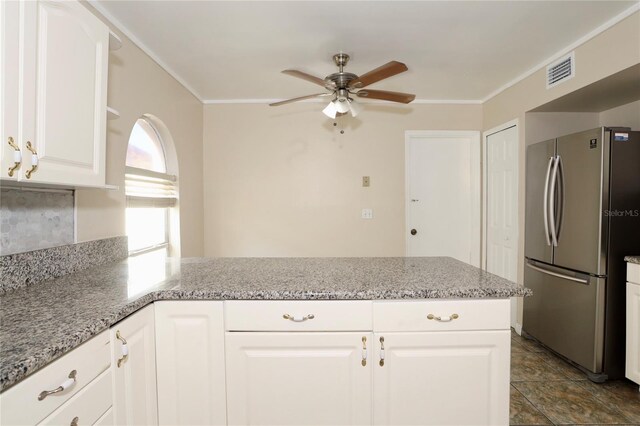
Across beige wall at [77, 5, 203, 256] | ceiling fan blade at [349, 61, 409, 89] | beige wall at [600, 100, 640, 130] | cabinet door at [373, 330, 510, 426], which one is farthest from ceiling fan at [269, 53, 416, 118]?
beige wall at [600, 100, 640, 130]

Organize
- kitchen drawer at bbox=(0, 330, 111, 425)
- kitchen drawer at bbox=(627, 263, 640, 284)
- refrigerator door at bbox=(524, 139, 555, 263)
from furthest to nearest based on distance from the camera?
refrigerator door at bbox=(524, 139, 555, 263), kitchen drawer at bbox=(627, 263, 640, 284), kitchen drawer at bbox=(0, 330, 111, 425)

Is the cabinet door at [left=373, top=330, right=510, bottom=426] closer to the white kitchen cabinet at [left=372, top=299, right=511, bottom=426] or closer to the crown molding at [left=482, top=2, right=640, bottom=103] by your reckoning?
the white kitchen cabinet at [left=372, top=299, right=511, bottom=426]

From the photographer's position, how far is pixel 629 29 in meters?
1.95

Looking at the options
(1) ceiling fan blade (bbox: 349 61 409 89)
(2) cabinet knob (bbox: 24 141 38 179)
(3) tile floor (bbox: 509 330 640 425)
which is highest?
(1) ceiling fan blade (bbox: 349 61 409 89)

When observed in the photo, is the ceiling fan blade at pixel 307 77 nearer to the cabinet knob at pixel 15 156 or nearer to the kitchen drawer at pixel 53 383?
the cabinet knob at pixel 15 156

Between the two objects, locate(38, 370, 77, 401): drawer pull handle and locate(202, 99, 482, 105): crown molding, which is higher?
locate(202, 99, 482, 105): crown molding

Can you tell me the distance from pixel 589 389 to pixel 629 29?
2355 millimetres

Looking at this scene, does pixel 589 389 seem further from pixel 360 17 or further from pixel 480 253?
pixel 360 17

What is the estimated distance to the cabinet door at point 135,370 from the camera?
43.8 inches

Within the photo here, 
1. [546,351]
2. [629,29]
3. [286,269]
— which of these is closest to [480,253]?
[546,351]

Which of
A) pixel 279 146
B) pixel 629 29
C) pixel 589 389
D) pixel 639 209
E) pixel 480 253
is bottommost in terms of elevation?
pixel 589 389

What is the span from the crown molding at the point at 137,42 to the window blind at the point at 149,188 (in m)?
0.88

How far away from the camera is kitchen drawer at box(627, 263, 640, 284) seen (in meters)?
2.05

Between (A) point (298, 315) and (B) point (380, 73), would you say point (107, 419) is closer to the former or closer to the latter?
(A) point (298, 315)
